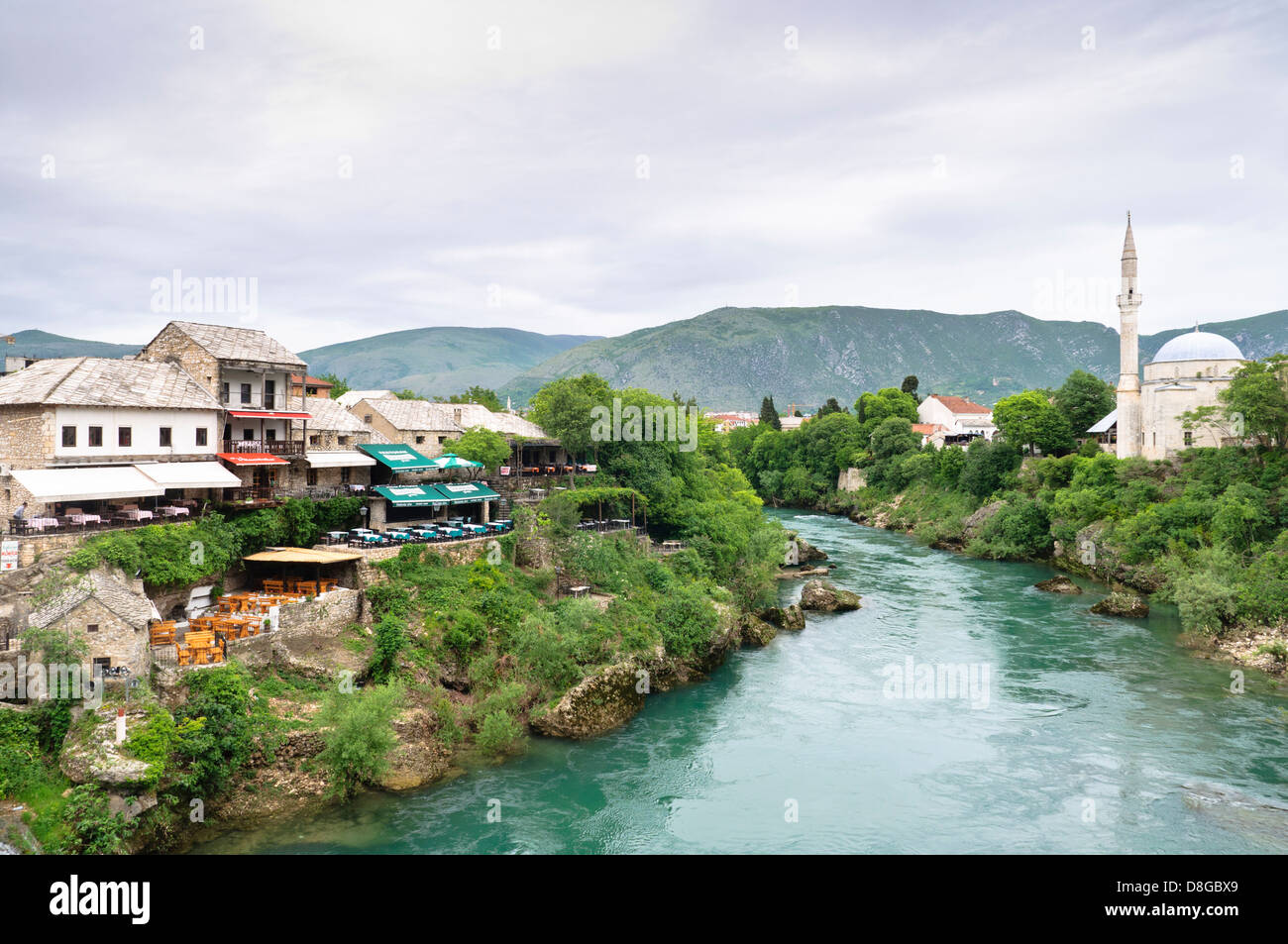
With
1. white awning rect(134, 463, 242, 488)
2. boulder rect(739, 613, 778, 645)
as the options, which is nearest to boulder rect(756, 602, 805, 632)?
boulder rect(739, 613, 778, 645)

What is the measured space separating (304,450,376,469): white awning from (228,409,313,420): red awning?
5.46ft

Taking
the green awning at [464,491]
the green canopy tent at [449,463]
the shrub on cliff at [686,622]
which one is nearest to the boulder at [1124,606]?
the shrub on cliff at [686,622]

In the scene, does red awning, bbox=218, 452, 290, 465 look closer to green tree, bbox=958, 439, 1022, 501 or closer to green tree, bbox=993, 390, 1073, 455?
green tree, bbox=958, 439, 1022, 501

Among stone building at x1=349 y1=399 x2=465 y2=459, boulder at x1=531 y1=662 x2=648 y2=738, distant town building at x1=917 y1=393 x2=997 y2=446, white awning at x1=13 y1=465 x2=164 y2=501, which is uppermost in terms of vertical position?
distant town building at x1=917 y1=393 x2=997 y2=446

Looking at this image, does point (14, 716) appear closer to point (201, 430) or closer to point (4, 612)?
point (4, 612)

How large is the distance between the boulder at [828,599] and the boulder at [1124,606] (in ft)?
40.2

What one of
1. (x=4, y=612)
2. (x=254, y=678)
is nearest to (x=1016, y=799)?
(x=254, y=678)

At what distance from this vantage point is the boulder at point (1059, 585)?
47344mm

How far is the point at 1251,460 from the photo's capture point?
155ft

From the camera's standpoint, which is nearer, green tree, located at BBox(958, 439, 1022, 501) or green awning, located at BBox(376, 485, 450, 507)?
green awning, located at BBox(376, 485, 450, 507)

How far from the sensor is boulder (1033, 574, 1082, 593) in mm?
47344

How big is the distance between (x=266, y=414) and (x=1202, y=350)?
60093mm

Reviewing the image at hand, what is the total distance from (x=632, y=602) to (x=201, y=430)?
708 inches

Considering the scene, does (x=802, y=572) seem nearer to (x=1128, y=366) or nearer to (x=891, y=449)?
(x=1128, y=366)
